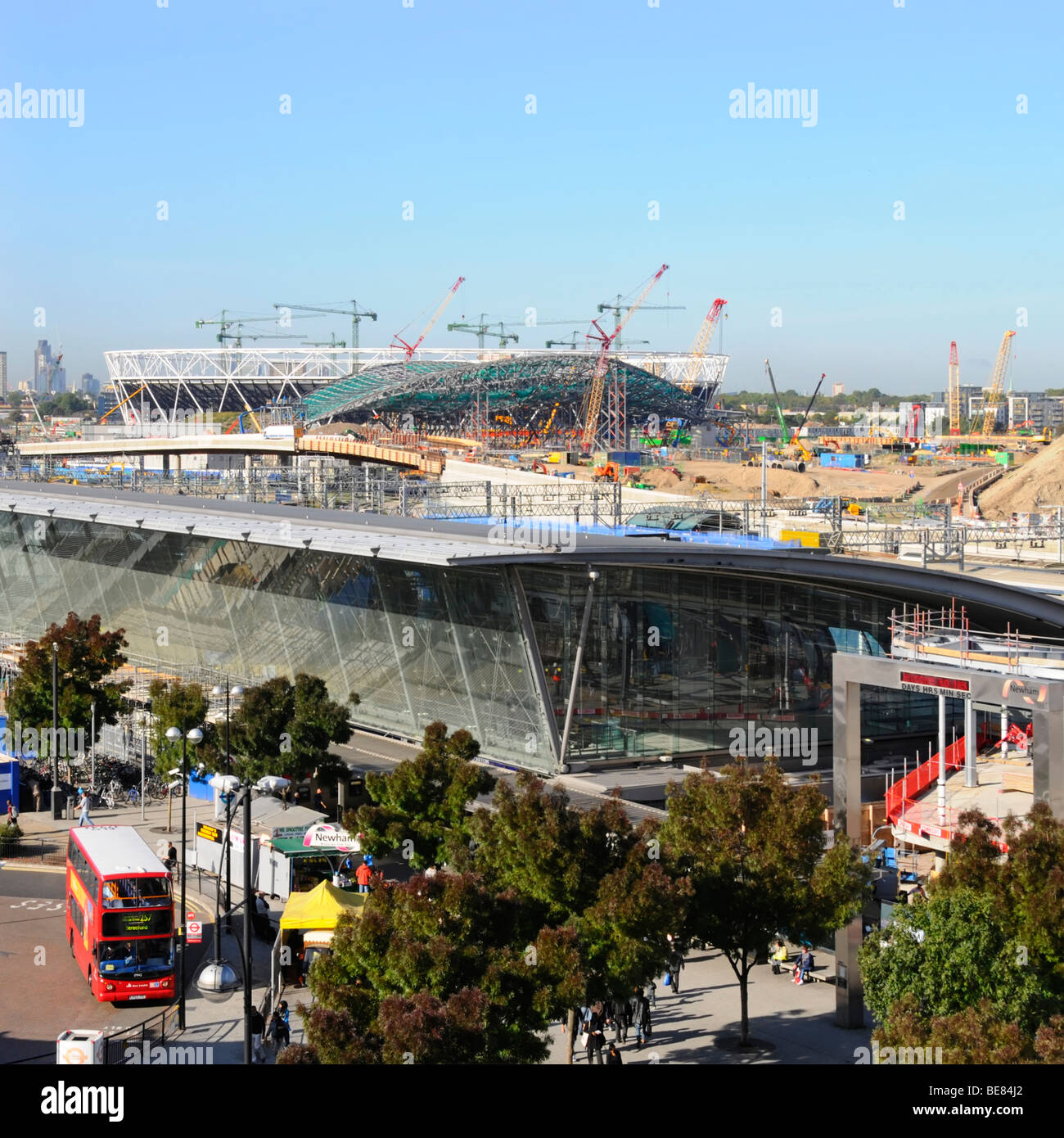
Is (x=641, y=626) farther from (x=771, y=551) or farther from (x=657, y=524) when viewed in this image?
(x=657, y=524)

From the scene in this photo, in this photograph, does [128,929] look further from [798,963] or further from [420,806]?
[798,963]

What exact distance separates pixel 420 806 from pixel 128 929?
14.2 feet

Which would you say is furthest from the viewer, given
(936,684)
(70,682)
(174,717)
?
(70,682)

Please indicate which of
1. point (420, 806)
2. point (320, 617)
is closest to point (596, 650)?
point (420, 806)

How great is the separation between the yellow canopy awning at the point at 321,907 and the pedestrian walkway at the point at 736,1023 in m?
2.85

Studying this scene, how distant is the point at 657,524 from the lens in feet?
121

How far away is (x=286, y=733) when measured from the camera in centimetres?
2328

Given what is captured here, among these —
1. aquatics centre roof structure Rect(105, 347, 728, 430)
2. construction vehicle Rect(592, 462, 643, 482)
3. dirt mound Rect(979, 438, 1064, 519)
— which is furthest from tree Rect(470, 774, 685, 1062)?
aquatics centre roof structure Rect(105, 347, 728, 430)

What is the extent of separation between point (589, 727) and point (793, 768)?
13.2 ft

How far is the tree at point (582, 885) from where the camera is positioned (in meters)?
12.3

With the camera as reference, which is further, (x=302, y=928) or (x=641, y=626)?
(x=641, y=626)

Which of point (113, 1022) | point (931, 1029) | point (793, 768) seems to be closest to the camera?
point (931, 1029)
